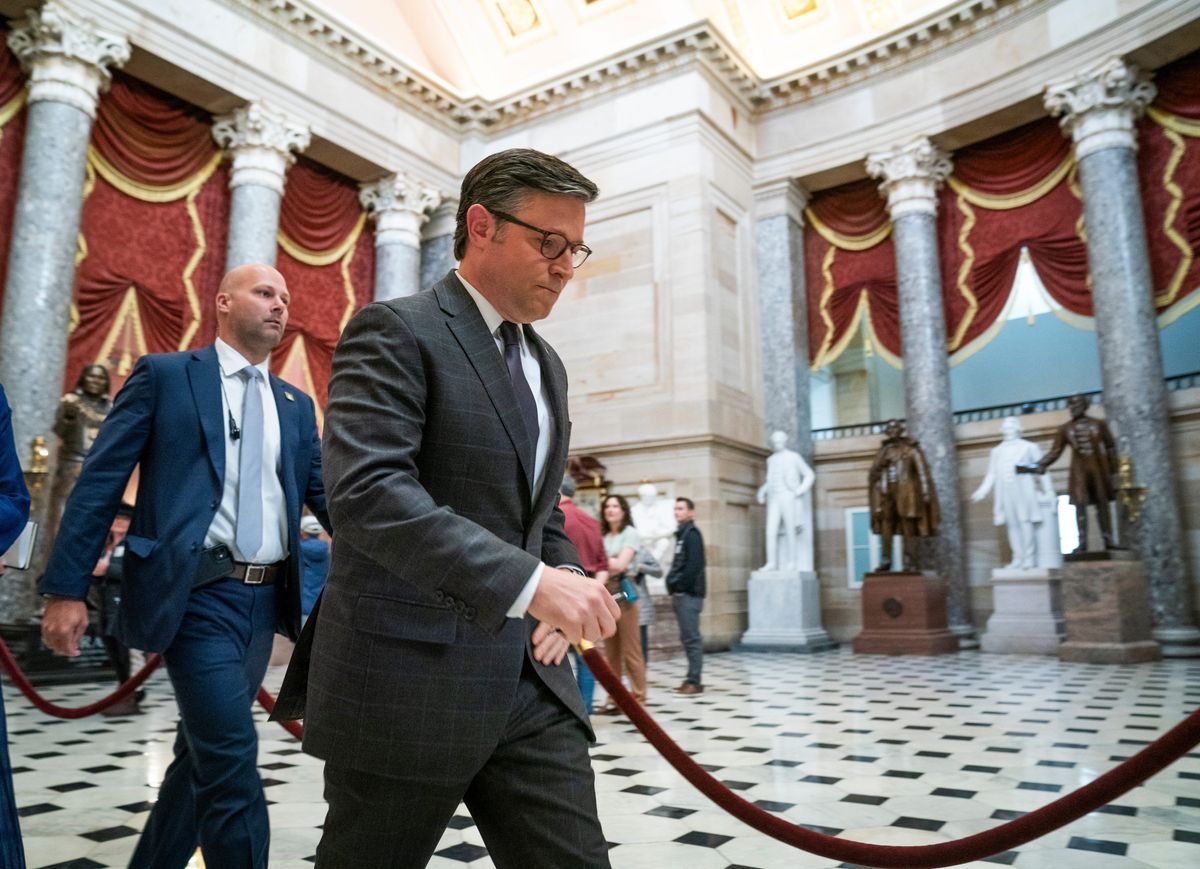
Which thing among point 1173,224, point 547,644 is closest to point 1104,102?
point 1173,224

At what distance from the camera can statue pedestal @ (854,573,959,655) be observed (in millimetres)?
11531

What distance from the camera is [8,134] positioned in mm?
10922

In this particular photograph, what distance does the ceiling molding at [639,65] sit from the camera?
43.2ft

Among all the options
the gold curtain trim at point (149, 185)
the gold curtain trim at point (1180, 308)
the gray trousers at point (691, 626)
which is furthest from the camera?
the gold curtain trim at point (1180, 308)

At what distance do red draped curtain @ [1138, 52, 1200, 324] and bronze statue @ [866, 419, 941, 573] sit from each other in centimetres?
397

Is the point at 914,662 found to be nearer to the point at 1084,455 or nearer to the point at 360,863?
the point at 1084,455

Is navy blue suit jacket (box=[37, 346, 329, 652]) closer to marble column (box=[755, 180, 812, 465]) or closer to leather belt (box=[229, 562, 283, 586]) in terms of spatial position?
leather belt (box=[229, 562, 283, 586])

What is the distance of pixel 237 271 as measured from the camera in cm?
261

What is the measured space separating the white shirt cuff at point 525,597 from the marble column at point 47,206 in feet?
33.2

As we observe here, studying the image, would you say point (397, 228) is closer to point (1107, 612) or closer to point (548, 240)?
Answer: point (1107, 612)

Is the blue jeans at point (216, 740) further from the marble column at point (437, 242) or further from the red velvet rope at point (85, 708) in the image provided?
the marble column at point (437, 242)

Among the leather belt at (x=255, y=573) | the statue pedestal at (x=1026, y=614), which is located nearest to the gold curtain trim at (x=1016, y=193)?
the statue pedestal at (x=1026, y=614)

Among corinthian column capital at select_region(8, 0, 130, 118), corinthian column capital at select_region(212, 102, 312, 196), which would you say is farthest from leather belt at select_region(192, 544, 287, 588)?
corinthian column capital at select_region(212, 102, 312, 196)

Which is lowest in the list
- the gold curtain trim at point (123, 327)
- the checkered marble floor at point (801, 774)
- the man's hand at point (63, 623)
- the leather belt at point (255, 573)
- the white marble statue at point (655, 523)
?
the checkered marble floor at point (801, 774)
